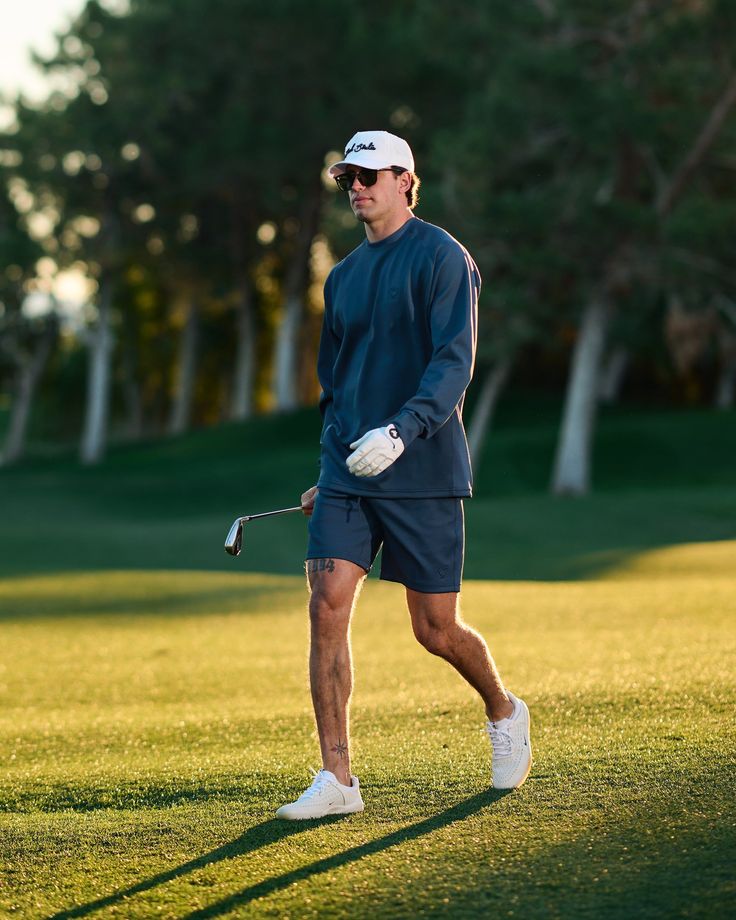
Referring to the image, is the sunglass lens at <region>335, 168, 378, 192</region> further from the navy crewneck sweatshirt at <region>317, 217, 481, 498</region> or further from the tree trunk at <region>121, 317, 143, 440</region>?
the tree trunk at <region>121, 317, 143, 440</region>

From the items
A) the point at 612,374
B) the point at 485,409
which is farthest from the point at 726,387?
the point at 485,409

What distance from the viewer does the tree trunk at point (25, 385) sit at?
5091 centimetres

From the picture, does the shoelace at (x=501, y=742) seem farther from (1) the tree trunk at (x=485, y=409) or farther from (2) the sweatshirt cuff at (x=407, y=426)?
(1) the tree trunk at (x=485, y=409)

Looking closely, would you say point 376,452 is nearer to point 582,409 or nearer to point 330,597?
point 330,597

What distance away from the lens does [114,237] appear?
46.8 metres

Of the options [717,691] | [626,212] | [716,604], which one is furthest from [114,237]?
[717,691]

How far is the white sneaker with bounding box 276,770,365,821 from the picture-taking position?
5.14 m

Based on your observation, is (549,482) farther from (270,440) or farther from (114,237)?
(114,237)

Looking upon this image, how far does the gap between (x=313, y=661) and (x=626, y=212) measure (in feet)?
78.3

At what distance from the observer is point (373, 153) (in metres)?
5.38

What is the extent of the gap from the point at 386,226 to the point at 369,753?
2.28 meters

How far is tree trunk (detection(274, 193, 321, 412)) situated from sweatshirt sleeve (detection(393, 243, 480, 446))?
1623 inches

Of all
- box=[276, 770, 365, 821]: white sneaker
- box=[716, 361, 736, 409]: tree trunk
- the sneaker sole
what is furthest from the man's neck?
box=[716, 361, 736, 409]: tree trunk

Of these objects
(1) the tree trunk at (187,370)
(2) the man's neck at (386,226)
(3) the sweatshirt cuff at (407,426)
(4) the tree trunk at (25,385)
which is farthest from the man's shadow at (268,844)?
(1) the tree trunk at (187,370)
